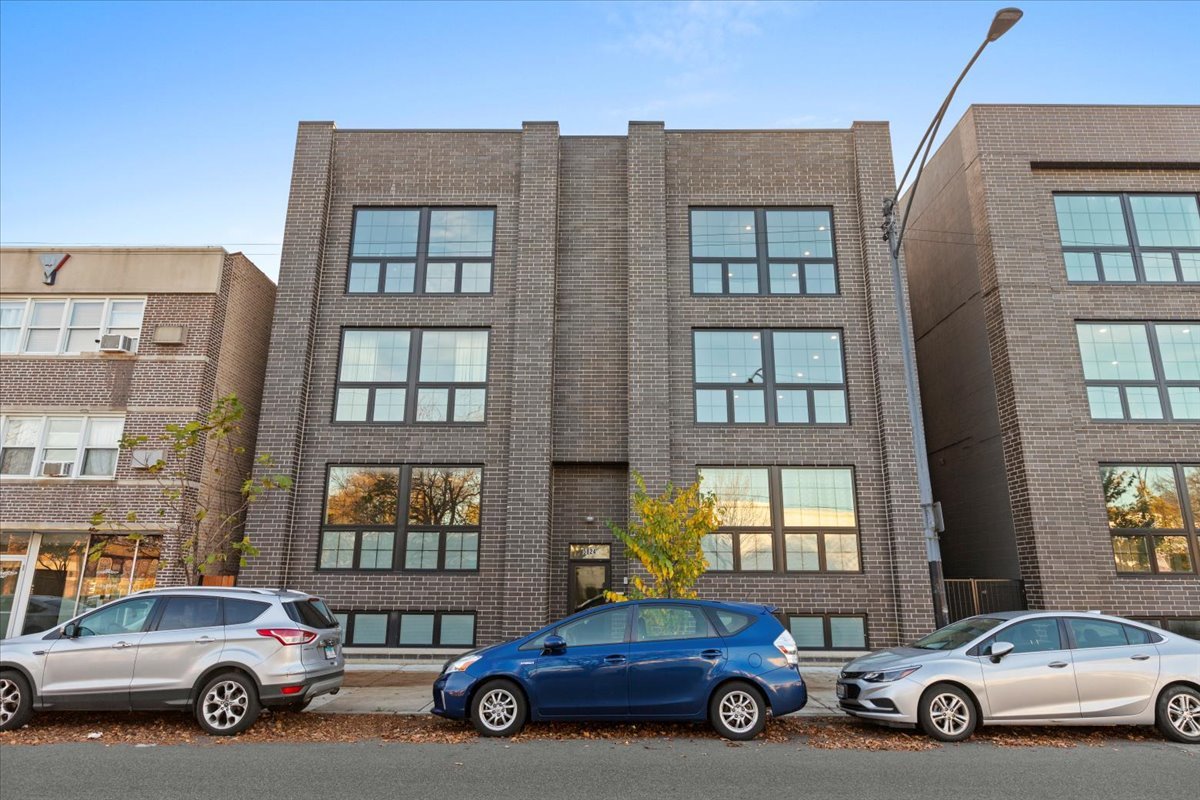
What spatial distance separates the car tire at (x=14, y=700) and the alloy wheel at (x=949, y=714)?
412 inches

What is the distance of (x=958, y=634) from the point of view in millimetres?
8969

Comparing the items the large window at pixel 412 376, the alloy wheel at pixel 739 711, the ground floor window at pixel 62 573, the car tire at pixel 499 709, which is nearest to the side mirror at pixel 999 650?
the alloy wheel at pixel 739 711

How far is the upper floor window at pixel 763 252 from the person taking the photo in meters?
16.9

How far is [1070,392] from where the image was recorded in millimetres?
15492

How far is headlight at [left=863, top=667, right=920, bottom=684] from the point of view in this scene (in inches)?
327

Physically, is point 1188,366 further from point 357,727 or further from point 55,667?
point 55,667

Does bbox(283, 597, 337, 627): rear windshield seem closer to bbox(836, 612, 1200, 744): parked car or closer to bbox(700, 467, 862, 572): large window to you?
bbox(836, 612, 1200, 744): parked car

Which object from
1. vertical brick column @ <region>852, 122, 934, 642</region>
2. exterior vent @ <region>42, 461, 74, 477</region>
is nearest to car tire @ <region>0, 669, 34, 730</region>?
exterior vent @ <region>42, 461, 74, 477</region>

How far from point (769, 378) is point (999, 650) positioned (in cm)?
885

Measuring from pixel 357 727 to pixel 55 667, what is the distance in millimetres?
3573

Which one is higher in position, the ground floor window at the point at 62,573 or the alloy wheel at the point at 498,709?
the ground floor window at the point at 62,573

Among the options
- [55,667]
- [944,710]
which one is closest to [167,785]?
[55,667]

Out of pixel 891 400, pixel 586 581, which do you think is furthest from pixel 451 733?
pixel 891 400

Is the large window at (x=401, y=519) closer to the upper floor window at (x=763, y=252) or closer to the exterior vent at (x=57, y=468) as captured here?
the exterior vent at (x=57, y=468)
